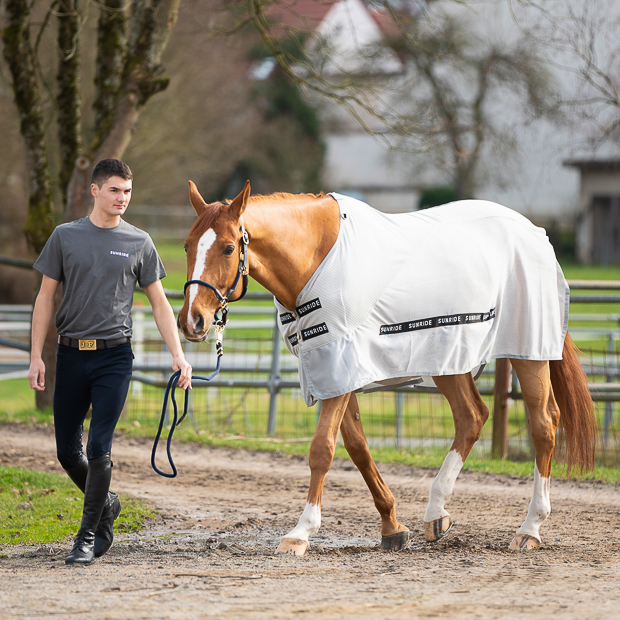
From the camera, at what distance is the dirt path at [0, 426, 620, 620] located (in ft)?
9.96

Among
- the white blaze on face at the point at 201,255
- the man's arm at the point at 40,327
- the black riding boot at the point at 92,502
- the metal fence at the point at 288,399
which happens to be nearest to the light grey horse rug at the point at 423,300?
the white blaze on face at the point at 201,255

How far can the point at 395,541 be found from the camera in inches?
169

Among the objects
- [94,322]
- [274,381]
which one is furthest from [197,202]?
[274,381]

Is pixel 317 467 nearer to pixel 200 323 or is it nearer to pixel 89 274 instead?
pixel 200 323

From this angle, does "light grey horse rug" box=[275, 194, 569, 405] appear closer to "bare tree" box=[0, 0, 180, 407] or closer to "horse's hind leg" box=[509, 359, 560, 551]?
"horse's hind leg" box=[509, 359, 560, 551]

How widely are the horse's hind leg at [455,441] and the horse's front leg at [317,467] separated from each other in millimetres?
720

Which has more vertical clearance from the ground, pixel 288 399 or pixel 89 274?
pixel 89 274

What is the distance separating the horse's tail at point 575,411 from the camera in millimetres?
4898

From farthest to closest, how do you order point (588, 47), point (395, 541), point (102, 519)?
point (588, 47) < point (395, 541) < point (102, 519)

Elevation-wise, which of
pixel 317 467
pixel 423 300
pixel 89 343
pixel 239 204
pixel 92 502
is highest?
pixel 239 204

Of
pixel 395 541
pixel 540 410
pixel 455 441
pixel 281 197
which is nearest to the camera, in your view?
pixel 281 197

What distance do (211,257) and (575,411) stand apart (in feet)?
8.35

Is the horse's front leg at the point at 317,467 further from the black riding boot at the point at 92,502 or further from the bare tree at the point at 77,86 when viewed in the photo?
the bare tree at the point at 77,86

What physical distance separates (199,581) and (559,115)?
7180 mm
